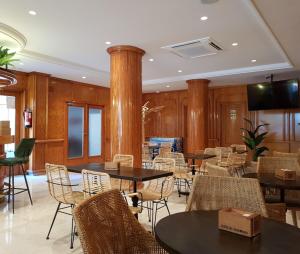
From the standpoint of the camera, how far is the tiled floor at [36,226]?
2.99m

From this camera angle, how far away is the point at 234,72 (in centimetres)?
756

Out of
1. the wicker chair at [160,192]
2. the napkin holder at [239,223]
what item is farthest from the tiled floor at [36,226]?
the napkin holder at [239,223]

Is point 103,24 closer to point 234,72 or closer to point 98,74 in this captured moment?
point 98,74

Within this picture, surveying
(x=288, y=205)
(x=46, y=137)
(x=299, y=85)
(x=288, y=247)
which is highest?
(x=299, y=85)

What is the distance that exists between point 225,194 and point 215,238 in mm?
769

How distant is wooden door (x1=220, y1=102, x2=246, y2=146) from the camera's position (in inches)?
373

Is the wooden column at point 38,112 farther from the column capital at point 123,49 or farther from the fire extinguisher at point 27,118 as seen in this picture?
the column capital at point 123,49

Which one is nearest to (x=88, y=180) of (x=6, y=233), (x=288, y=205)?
(x=6, y=233)

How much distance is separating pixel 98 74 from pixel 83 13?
12.9 ft

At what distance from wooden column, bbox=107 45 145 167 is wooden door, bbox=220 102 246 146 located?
206 inches

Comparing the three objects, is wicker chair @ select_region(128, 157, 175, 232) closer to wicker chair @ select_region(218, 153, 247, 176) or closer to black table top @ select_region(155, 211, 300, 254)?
black table top @ select_region(155, 211, 300, 254)

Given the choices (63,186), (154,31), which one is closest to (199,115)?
(154,31)

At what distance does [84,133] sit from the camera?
9.20 m

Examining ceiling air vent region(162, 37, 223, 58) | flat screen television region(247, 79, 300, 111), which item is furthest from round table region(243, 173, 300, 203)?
flat screen television region(247, 79, 300, 111)
